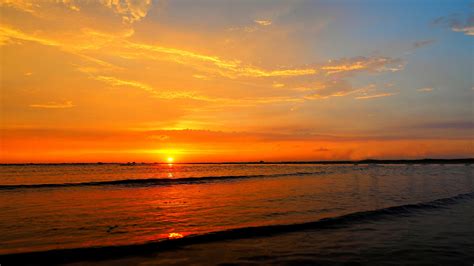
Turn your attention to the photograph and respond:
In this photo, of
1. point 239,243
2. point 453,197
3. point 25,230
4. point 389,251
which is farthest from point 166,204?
point 453,197

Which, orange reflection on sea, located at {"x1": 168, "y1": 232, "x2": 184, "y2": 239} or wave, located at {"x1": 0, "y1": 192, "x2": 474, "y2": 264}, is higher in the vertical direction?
orange reflection on sea, located at {"x1": 168, "y1": 232, "x2": 184, "y2": 239}

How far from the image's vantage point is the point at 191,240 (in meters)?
12.6

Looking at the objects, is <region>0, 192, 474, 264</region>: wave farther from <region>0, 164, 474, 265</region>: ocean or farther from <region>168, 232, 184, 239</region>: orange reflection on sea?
<region>168, 232, 184, 239</region>: orange reflection on sea

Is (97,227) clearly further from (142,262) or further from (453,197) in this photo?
(453,197)

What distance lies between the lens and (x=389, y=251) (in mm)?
11062

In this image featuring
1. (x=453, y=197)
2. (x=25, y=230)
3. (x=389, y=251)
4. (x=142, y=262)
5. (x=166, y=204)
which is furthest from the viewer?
(x=453, y=197)

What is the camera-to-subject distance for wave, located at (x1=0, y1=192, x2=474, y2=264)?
417 inches

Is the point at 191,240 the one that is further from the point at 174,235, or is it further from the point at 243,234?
the point at 243,234

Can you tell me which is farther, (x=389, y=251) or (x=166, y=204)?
(x=166, y=204)

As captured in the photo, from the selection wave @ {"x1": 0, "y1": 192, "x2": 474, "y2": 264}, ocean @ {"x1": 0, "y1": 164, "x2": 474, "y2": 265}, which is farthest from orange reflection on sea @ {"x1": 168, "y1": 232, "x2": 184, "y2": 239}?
wave @ {"x1": 0, "y1": 192, "x2": 474, "y2": 264}

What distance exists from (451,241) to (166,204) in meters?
16.6

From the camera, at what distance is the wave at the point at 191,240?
10594 millimetres

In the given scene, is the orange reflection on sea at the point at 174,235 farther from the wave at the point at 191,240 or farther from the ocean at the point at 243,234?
the wave at the point at 191,240

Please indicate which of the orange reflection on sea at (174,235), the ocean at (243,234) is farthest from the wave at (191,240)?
the orange reflection on sea at (174,235)
